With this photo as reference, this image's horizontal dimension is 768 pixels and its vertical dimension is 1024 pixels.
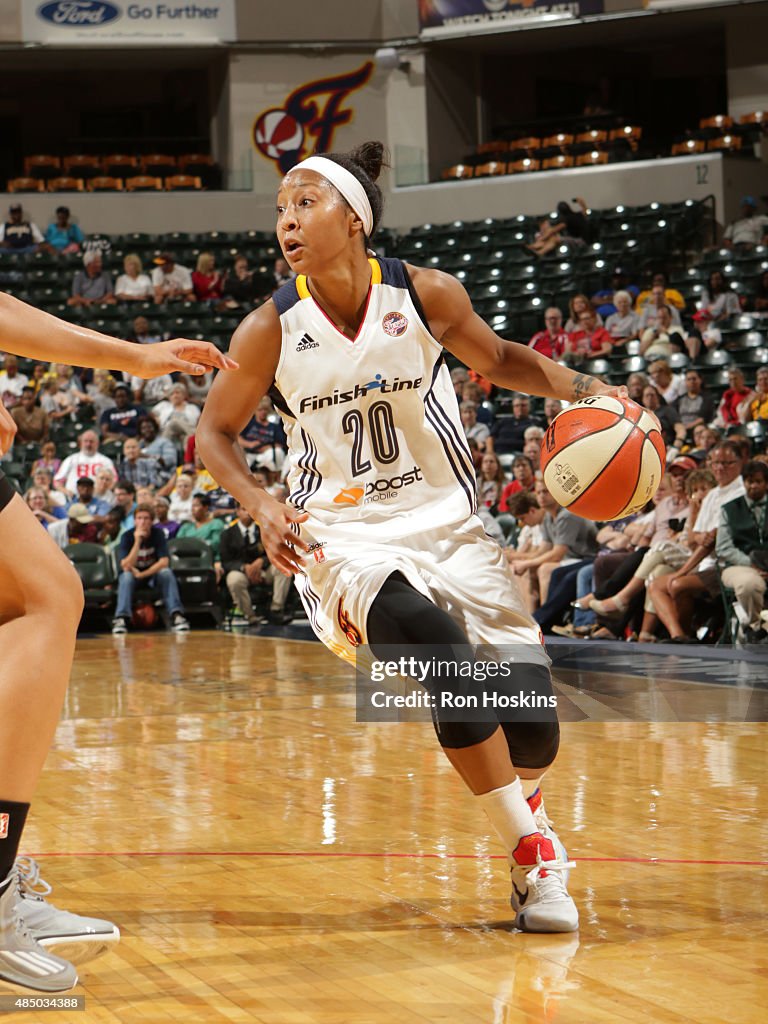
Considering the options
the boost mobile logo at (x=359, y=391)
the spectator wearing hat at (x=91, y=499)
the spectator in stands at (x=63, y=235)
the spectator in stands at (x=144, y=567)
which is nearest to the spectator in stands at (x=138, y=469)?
the spectator wearing hat at (x=91, y=499)

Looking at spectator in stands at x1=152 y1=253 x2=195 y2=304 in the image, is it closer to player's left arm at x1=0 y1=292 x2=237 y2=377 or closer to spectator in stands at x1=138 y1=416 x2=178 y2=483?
spectator in stands at x1=138 y1=416 x2=178 y2=483

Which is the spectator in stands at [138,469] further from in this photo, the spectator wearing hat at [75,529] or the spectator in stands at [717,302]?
the spectator in stands at [717,302]

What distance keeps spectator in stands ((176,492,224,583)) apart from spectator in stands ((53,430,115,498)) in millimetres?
1448

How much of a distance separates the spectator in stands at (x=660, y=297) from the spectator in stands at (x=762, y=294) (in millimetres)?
868

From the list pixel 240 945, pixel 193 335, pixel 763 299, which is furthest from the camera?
pixel 193 335

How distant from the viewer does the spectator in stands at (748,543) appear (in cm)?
883

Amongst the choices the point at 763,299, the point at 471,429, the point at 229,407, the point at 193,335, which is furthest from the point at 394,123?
the point at 229,407

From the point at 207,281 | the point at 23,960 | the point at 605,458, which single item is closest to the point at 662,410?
the point at 605,458

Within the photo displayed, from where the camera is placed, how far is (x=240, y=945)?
10.9ft

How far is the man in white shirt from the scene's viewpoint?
368 inches

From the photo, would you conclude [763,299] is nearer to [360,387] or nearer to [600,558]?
[600,558]

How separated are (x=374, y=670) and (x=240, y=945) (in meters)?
0.85

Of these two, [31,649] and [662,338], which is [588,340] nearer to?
[662,338]

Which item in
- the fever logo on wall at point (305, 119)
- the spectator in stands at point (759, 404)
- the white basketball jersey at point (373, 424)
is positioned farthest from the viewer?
the fever logo on wall at point (305, 119)
